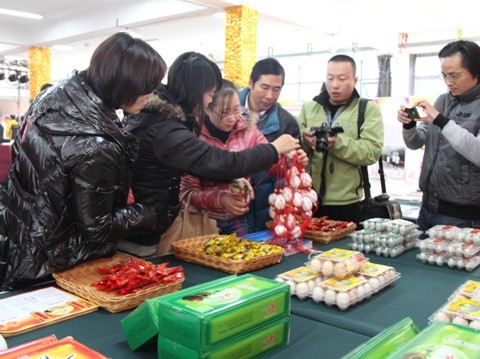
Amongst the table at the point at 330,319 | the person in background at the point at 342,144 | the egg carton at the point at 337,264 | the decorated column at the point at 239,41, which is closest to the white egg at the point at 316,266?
the egg carton at the point at 337,264

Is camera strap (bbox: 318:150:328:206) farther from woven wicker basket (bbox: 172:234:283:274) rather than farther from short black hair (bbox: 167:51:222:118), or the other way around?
→ short black hair (bbox: 167:51:222:118)

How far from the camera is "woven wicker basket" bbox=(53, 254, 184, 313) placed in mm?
1249

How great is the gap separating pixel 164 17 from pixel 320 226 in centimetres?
715

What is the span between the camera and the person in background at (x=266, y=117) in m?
2.29

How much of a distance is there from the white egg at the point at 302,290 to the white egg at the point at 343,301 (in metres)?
0.12

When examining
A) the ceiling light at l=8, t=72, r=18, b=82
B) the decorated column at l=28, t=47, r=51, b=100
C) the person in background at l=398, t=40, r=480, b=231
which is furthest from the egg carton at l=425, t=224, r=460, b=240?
the decorated column at l=28, t=47, r=51, b=100

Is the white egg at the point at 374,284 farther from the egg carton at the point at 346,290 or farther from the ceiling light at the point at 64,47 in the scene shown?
the ceiling light at the point at 64,47

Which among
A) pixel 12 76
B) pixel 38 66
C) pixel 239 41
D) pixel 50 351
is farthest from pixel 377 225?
pixel 38 66

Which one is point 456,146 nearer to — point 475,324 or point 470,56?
point 470,56

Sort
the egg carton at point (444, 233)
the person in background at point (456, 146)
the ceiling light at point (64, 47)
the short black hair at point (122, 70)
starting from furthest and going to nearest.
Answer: the ceiling light at point (64, 47)
the person in background at point (456, 146)
the egg carton at point (444, 233)
the short black hair at point (122, 70)

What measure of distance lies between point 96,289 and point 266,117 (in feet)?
4.56

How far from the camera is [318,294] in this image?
1.34m

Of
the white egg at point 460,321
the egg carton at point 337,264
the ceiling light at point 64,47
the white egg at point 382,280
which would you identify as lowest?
the white egg at point 382,280

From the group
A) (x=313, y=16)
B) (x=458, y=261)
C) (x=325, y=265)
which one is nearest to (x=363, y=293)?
(x=325, y=265)
